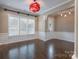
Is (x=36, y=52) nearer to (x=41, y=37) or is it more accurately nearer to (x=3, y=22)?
(x=3, y=22)

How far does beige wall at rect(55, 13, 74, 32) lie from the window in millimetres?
2974

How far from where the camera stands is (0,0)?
5121 mm

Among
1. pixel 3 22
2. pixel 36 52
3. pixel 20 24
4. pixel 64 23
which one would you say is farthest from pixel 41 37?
pixel 36 52

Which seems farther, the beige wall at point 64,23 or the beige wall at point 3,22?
the beige wall at point 64,23

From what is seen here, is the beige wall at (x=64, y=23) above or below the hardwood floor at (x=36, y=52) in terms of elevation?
above

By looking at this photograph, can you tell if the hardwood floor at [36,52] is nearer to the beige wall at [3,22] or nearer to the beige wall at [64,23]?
the beige wall at [3,22]

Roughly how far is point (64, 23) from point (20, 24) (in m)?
4.59

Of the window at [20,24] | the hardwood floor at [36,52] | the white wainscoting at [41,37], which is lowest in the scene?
the hardwood floor at [36,52]

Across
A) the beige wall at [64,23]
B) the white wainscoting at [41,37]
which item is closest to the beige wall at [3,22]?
the white wainscoting at [41,37]

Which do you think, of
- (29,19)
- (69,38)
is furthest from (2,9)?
(69,38)

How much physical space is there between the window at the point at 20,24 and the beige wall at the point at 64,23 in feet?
9.76

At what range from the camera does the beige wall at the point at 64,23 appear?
8529 millimetres

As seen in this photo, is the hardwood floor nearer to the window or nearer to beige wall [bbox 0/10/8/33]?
beige wall [bbox 0/10/8/33]

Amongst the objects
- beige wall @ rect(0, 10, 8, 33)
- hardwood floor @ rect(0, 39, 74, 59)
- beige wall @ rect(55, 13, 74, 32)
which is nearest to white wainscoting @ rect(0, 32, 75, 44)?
beige wall @ rect(0, 10, 8, 33)
